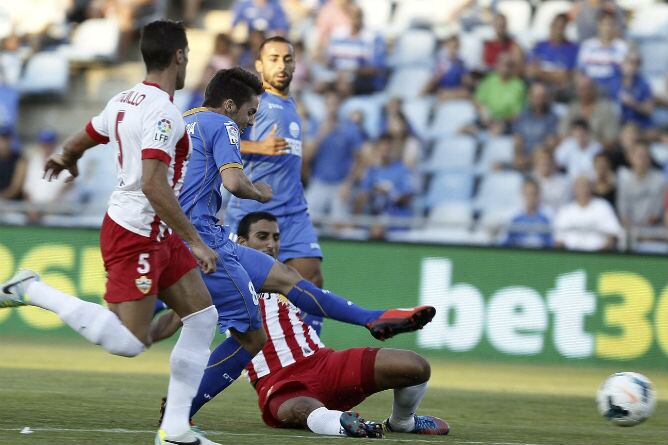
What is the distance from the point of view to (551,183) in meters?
15.7

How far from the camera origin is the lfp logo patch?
6.21m

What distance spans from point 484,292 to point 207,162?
25.3 feet

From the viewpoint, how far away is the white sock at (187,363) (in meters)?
6.33

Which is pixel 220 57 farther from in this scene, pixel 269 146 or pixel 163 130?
pixel 163 130

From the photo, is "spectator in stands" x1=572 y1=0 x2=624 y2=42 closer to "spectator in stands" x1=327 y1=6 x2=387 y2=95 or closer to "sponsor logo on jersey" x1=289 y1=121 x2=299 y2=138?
"spectator in stands" x1=327 y1=6 x2=387 y2=95

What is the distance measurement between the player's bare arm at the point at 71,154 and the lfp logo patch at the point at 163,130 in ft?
2.20

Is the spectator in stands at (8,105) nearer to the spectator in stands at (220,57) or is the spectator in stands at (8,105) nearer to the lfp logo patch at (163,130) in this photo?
the spectator in stands at (220,57)

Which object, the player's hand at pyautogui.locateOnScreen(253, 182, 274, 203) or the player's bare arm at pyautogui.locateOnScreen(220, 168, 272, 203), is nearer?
the player's bare arm at pyautogui.locateOnScreen(220, 168, 272, 203)

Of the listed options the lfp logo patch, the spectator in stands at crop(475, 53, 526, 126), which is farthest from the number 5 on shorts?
the spectator in stands at crop(475, 53, 526, 126)

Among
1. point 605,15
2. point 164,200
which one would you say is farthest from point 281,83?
point 605,15

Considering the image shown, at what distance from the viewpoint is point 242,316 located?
23.8 ft

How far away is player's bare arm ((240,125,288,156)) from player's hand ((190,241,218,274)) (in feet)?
9.96

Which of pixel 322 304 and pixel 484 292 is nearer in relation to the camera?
pixel 322 304

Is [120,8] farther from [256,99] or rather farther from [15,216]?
[256,99]
